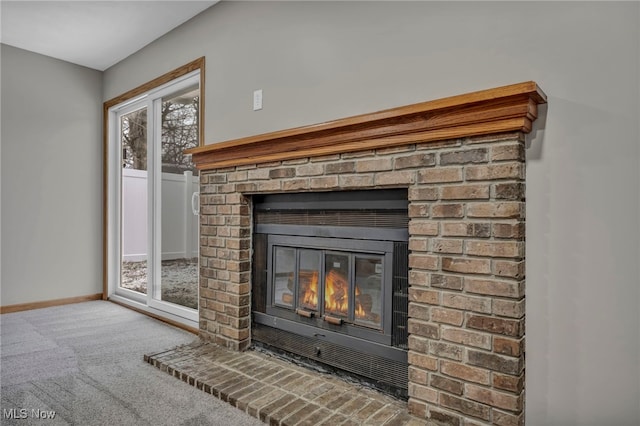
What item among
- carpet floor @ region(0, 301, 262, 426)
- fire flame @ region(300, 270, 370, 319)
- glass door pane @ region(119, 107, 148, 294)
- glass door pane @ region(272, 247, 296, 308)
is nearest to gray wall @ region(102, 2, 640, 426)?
fire flame @ region(300, 270, 370, 319)

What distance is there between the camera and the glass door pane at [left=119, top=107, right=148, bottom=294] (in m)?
3.78

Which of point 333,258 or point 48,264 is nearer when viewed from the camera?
point 333,258

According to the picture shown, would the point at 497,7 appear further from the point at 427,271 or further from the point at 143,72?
the point at 143,72

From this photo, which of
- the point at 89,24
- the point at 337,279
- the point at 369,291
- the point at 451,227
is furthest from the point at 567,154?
the point at 89,24

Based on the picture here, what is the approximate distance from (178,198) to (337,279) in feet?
6.13

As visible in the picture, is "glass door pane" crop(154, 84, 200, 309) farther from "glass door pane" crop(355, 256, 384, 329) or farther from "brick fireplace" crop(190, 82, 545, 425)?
"glass door pane" crop(355, 256, 384, 329)

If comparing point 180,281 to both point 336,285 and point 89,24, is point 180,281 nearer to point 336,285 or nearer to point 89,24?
point 336,285

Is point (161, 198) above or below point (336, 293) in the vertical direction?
above

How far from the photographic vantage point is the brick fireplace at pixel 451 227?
1.47 m

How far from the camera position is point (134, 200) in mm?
3936

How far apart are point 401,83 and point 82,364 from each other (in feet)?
7.96

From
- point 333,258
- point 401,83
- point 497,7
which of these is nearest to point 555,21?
point 497,7

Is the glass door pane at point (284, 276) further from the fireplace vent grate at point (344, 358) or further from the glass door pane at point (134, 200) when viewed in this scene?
the glass door pane at point (134, 200)

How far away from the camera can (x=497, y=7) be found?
1576mm
